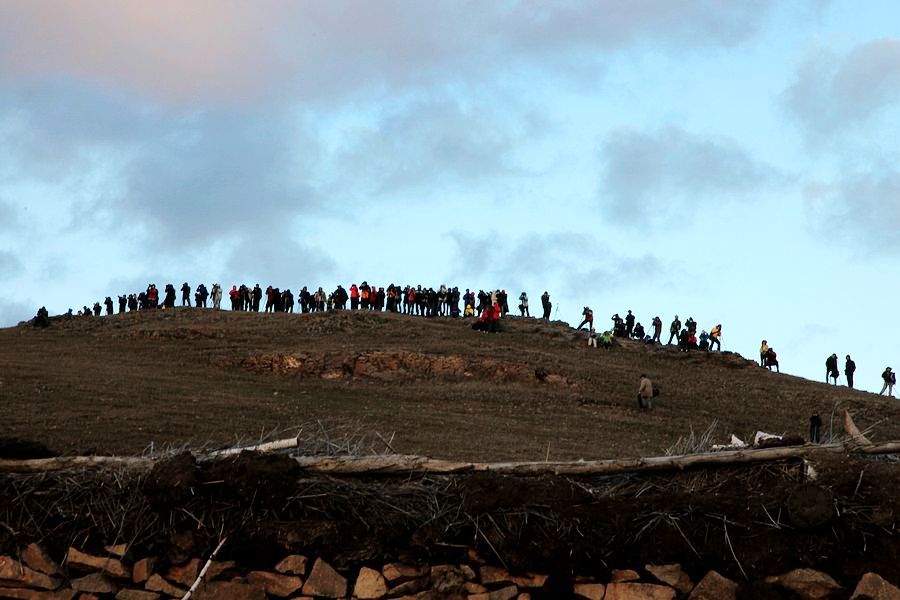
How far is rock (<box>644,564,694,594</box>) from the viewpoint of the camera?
8.86 meters

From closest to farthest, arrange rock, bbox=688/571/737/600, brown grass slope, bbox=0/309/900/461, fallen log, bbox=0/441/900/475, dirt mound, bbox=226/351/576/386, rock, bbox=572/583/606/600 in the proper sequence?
rock, bbox=688/571/737/600 < rock, bbox=572/583/606/600 < fallen log, bbox=0/441/900/475 < brown grass slope, bbox=0/309/900/461 < dirt mound, bbox=226/351/576/386

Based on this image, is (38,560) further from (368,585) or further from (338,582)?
(368,585)

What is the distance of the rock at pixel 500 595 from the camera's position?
893 cm

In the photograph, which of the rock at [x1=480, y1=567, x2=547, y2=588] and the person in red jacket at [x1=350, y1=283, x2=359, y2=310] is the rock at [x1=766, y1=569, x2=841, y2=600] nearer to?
the rock at [x1=480, y1=567, x2=547, y2=588]

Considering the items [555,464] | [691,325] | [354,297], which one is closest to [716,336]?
[691,325]

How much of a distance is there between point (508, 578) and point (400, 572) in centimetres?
89

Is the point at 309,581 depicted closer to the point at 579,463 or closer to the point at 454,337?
the point at 579,463

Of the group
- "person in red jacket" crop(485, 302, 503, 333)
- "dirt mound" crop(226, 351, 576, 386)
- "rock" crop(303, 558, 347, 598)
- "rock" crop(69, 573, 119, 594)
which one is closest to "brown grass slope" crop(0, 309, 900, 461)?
"dirt mound" crop(226, 351, 576, 386)

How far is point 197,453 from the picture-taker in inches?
402

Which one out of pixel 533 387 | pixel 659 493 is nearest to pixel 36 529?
pixel 659 493

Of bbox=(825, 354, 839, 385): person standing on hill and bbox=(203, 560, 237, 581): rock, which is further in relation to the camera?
bbox=(825, 354, 839, 385): person standing on hill

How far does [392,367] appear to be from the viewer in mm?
40875

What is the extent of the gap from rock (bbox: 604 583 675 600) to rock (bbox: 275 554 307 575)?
98.9 inches

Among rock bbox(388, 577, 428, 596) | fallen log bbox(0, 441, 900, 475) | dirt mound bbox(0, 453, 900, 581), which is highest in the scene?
fallen log bbox(0, 441, 900, 475)
